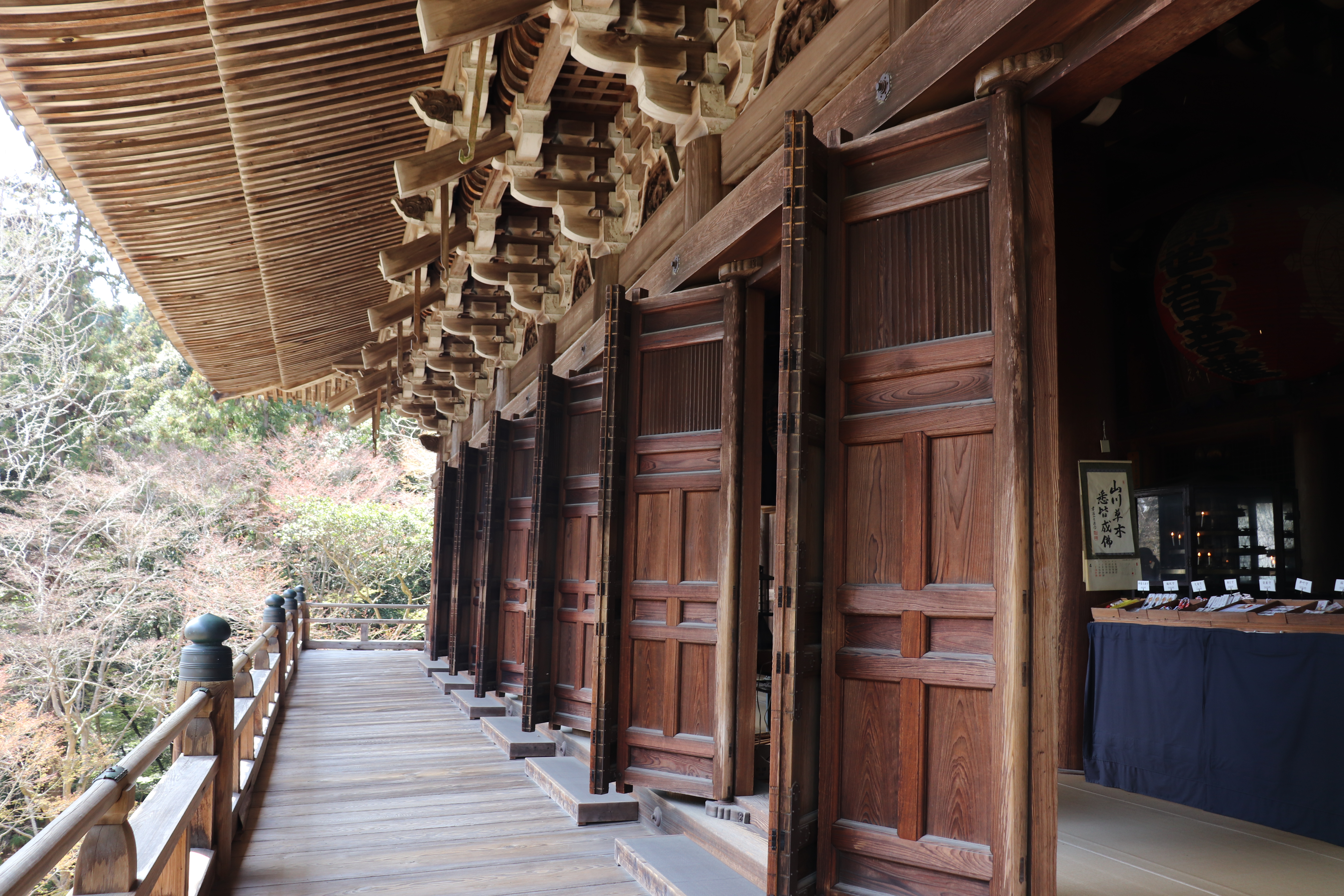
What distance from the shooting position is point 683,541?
13.5 ft

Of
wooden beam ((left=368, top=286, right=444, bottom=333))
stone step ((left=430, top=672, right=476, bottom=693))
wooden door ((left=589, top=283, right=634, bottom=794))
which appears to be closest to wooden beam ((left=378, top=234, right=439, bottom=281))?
wooden beam ((left=368, top=286, right=444, bottom=333))

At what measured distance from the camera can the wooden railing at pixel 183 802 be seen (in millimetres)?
1736

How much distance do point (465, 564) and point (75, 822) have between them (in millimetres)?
7855

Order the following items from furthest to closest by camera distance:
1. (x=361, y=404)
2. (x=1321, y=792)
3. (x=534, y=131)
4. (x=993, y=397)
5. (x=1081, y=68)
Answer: (x=361, y=404) < (x=534, y=131) < (x=1321, y=792) < (x=993, y=397) < (x=1081, y=68)

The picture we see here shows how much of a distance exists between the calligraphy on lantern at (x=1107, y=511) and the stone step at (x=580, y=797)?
270cm

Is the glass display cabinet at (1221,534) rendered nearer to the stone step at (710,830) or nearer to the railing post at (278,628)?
the stone step at (710,830)

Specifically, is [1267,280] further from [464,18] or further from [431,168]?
[431,168]

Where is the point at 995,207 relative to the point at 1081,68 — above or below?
below

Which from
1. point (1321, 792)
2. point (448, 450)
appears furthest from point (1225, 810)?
point (448, 450)

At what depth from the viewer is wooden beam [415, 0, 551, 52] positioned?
281 cm

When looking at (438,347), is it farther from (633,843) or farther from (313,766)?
(633,843)

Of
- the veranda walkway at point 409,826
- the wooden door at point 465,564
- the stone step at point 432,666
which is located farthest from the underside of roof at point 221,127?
the stone step at point 432,666

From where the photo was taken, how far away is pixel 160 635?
18.0 metres

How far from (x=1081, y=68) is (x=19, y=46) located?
3.10 metres
